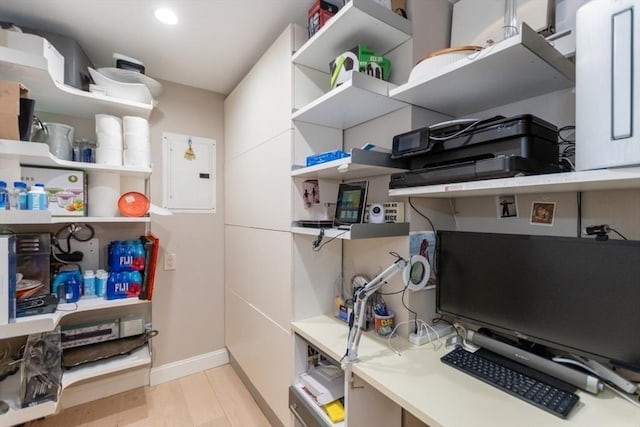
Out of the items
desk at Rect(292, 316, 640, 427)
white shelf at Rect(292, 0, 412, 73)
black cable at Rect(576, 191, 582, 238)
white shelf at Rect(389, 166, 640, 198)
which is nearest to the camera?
white shelf at Rect(389, 166, 640, 198)

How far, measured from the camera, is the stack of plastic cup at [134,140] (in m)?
1.88

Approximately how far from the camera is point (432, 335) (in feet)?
4.32

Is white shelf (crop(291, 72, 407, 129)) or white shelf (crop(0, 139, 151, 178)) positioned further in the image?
white shelf (crop(0, 139, 151, 178))

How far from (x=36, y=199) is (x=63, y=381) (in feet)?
3.60

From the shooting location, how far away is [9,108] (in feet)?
4.33

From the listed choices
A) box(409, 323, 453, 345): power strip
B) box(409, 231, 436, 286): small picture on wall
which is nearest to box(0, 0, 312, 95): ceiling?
box(409, 231, 436, 286): small picture on wall

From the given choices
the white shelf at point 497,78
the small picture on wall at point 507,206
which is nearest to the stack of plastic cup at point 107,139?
the white shelf at point 497,78

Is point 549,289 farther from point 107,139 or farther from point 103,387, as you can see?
point 103,387

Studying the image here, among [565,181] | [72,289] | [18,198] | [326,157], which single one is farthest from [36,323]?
[565,181]

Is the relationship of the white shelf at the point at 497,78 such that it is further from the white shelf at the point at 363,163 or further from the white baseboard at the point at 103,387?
the white baseboard at the point at 103,387

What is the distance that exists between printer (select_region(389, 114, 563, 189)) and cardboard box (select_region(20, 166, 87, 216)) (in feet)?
6.27

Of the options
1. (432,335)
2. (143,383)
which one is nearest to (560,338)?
(432,335)

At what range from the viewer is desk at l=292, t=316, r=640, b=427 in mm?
810

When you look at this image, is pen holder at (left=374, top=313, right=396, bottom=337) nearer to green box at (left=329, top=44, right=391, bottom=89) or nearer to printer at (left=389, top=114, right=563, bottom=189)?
printer at (left=389, top=114, right=563, bottom=189)
